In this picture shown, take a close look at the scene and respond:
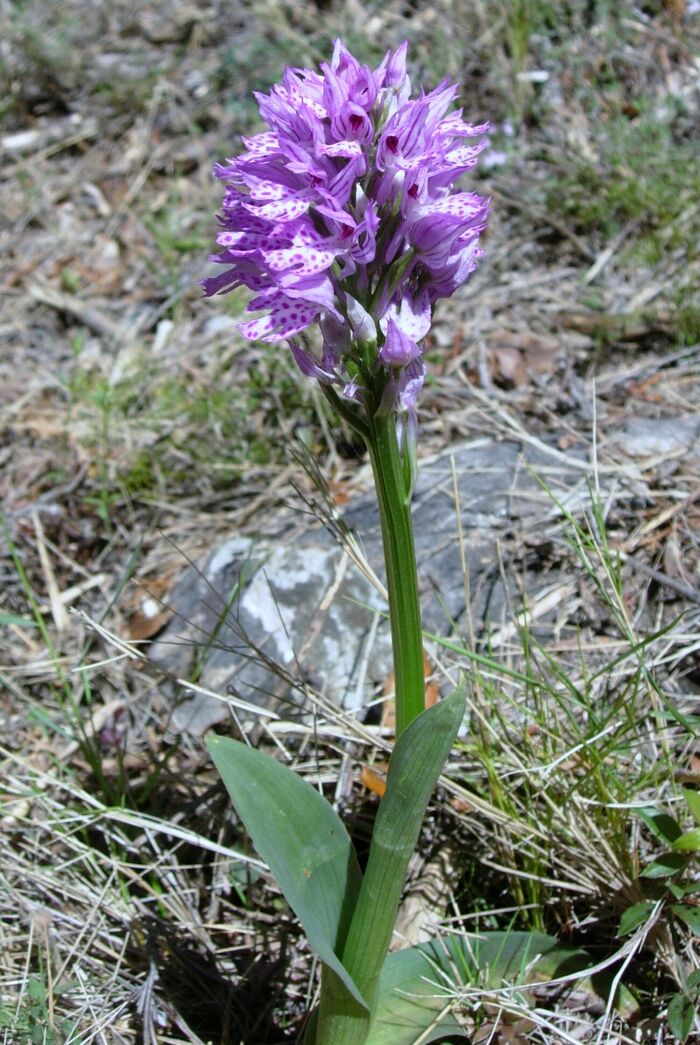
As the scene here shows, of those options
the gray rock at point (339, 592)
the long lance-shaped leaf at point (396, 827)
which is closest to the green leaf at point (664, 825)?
the long lance-shaped leaf at point (396, 827)

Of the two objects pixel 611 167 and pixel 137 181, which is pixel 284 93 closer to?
pixel 611 167

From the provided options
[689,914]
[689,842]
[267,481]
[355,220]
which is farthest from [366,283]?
[267,481]

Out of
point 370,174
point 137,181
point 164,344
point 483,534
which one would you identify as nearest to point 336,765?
point 483,534

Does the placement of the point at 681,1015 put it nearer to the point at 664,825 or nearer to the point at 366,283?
the point at 664,825

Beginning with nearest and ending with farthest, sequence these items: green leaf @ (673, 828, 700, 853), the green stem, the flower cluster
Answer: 1. the flower cluster
2. the green stem
3. green leaf @ (673, 828, 700, 853)

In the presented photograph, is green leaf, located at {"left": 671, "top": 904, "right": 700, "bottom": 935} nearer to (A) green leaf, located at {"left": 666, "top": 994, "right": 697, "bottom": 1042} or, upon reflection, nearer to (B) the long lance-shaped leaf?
(A) green leaf, located at {"left": 666, "top": 994, "right": 697, "bottom": 1042}

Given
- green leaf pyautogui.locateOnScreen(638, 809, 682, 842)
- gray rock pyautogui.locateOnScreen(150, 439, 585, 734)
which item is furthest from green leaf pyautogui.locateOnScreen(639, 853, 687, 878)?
gray rock pyautogui.locateOnScreen(150, 439, 585, 734)
